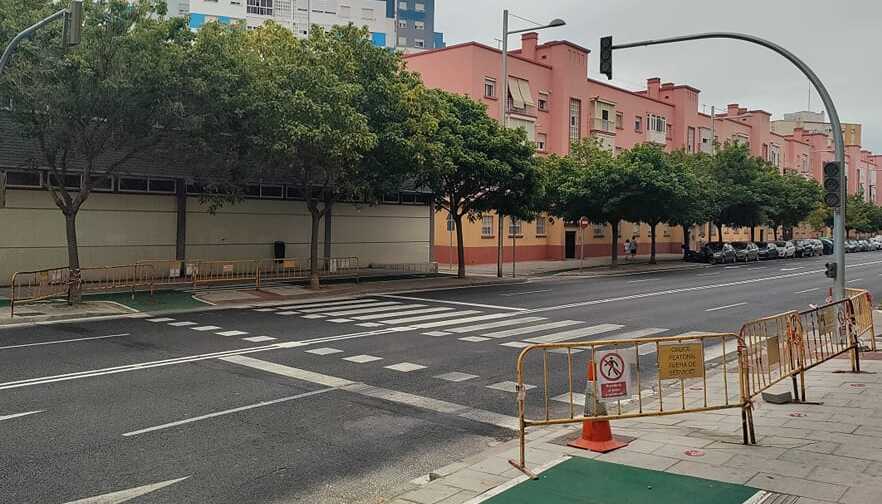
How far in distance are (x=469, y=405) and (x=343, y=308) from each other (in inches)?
437

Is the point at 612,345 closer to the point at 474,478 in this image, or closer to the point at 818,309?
the point at 474,478

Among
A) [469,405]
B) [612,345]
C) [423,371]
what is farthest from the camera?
[423,371]

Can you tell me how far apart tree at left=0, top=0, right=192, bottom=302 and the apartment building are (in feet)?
52.5

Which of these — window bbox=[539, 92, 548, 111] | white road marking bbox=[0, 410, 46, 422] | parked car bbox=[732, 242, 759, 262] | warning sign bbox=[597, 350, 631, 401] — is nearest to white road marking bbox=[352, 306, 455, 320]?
white road marking bbox=[0, 410, 46, 422]

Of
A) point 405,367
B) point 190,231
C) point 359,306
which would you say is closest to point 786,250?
point 359,306

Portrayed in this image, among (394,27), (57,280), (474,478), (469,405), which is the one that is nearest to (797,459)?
(474,478)

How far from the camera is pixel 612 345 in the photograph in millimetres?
7637

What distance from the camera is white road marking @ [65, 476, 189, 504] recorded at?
19.0 ft

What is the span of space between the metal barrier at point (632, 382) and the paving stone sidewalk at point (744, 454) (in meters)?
0.24

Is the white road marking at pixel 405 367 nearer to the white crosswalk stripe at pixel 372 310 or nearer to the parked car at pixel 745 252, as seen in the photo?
the white crosswalk stripe at pixel 372 310

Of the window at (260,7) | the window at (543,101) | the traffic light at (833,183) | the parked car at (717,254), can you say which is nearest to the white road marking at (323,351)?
the traffic light at (833,183)

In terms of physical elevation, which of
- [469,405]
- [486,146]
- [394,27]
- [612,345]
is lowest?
[469,405]

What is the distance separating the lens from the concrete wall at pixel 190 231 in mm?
22328

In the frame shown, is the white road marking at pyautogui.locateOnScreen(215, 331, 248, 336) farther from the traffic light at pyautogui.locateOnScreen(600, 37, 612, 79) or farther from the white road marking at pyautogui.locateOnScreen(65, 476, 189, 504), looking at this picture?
the traffic light at pyautogui.locateOnScreen(600, 37, 612, 79)
